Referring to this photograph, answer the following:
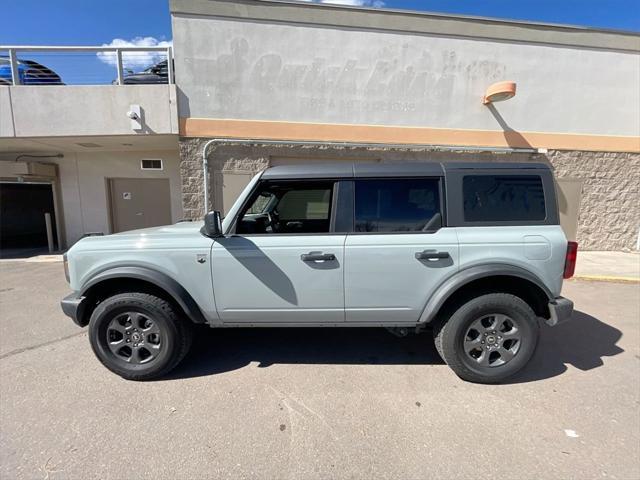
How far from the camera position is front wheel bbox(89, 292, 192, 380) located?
2.74 metres

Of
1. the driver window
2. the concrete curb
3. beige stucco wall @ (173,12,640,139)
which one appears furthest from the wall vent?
the concrete curb

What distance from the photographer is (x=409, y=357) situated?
319 cm

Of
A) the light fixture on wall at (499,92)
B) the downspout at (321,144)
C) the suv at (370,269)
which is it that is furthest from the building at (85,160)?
the light fixture on wall at (499,92)

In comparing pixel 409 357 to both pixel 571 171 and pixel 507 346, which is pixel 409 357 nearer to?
pixel 507 346

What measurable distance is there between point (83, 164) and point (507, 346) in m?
11.3

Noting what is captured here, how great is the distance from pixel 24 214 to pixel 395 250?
14.9m

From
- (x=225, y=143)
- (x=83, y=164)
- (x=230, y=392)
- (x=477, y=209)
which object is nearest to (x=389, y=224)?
(x=477, y=209)

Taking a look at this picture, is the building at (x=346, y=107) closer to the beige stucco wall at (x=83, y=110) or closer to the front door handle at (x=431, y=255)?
the beige stucco wall at (x=83, y=110)

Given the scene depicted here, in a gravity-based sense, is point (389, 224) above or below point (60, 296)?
above

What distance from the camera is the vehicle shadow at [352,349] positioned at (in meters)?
3.05

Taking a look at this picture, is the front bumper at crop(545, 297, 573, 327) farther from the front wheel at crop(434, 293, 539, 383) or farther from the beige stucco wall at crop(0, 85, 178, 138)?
the beige stucco wall at crop(0, 85, 178, 138)

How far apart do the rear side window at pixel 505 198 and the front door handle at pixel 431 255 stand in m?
0.44

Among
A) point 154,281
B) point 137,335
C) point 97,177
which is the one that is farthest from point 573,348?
point 97,177

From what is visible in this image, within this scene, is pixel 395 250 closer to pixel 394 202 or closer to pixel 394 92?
pixel 394 202
